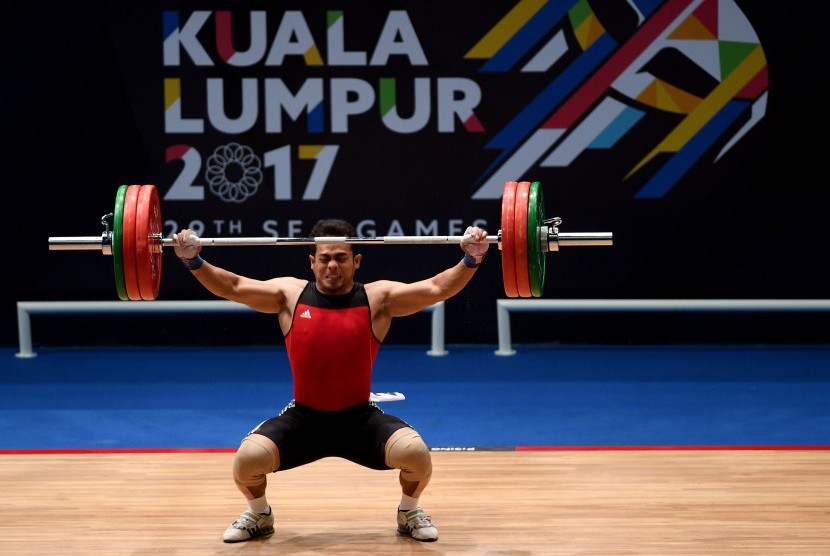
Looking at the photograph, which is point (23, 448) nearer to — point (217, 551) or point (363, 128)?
point (217, 551)

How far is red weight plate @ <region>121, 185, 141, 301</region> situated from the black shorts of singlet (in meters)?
0.65

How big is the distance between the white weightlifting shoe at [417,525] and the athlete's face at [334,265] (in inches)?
31.7

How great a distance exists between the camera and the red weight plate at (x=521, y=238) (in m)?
3.80

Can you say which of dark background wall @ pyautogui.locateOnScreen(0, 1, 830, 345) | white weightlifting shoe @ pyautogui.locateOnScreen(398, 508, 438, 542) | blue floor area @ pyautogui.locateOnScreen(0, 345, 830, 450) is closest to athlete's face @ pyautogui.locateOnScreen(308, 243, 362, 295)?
white weightlifting shoe @ pyautogui.locateOnScreen(398, 508, 438, 542)

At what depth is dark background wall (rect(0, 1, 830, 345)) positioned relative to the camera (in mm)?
7543

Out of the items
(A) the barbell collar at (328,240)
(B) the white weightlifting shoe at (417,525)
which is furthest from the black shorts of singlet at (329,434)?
(A) the barbell collar at (328,240)

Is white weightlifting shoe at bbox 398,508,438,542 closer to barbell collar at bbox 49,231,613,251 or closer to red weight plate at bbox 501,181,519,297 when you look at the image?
red weight plate at bbox 501,181,519,297

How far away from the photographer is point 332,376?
3.86 m

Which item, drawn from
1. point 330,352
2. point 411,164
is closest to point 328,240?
point 330,352

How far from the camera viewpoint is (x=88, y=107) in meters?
7.65

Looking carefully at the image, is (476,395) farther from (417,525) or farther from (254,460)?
(254,460)

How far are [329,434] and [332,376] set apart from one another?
0.65 ft

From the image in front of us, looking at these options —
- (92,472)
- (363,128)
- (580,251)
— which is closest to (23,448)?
(92,472)

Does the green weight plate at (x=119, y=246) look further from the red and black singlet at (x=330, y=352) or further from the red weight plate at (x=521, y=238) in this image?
the red weight plate at (x=521, y=238)
